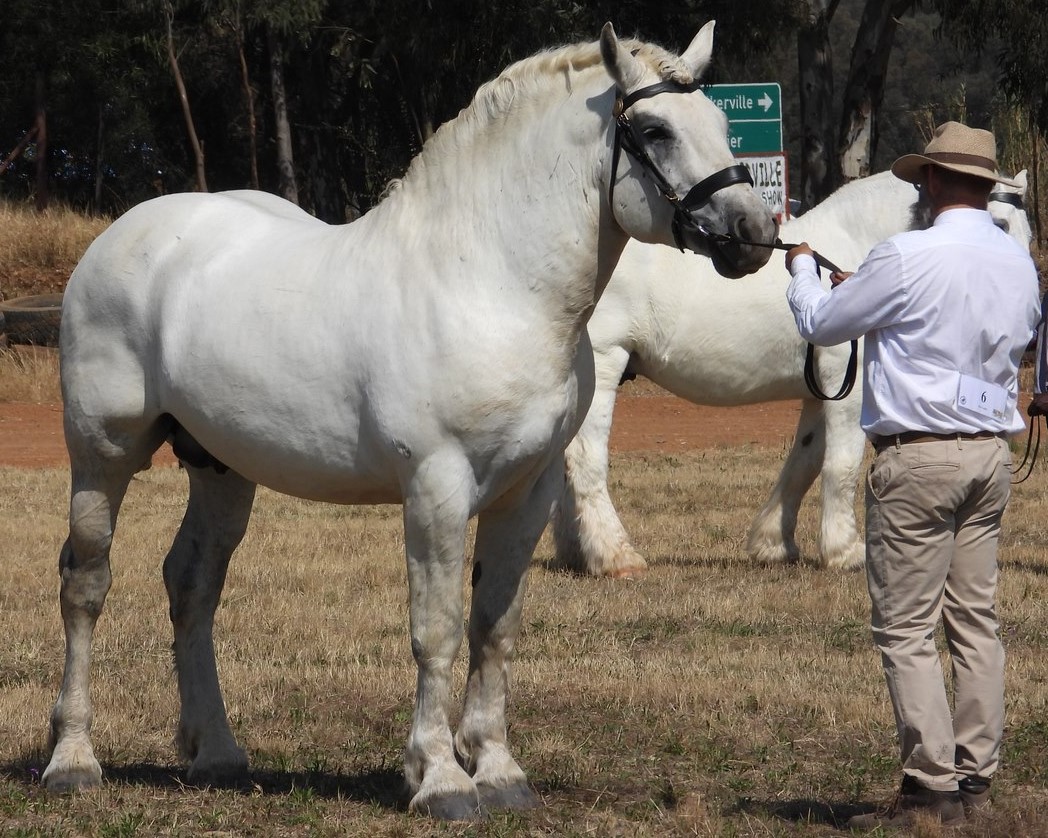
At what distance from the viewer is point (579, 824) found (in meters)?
4.88

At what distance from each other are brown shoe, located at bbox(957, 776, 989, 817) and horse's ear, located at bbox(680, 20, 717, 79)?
2.26m

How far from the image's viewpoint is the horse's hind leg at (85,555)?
5512 millimetres

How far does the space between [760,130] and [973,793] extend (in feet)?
35.5

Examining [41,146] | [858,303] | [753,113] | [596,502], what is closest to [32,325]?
[41,146]

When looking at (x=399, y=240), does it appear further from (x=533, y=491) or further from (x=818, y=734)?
(x=818, y=734)

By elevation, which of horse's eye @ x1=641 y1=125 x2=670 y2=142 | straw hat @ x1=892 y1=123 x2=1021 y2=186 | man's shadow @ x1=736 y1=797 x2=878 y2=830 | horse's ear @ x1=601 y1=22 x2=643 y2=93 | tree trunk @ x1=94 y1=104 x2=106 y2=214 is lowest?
man's shadow @ x1=736 y1=797 x2=878 y2=830

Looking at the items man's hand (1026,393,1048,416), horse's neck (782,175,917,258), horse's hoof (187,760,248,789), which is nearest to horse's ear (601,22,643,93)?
horse's hoof (187,760,248,789)

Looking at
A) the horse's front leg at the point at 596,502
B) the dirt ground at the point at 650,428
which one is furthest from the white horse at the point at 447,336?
the dirt ground at the point at 650,428

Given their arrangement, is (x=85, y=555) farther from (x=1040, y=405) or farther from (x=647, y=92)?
(x=1040, y=405)

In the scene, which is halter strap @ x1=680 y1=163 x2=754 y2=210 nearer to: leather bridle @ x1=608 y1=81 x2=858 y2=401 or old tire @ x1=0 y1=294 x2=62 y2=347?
leather bridle @ x1=608 y1=81 x2=858 y2=401

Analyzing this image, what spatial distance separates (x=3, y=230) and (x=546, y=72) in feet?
70.9

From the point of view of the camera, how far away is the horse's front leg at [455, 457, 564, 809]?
5.00 metres

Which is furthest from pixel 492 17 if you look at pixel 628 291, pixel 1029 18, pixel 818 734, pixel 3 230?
pixel 818 734

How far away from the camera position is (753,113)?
1478 centimetres
